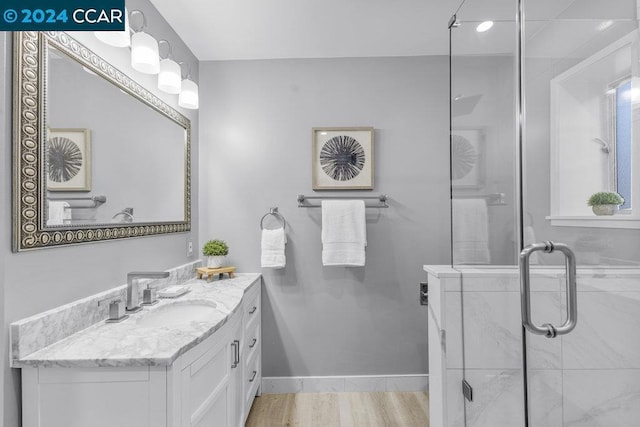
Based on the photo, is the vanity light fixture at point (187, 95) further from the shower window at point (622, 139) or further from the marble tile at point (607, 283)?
the marble tile at point (607, 283)

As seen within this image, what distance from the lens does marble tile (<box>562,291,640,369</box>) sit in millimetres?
870

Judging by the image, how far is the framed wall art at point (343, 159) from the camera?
7.57 feet

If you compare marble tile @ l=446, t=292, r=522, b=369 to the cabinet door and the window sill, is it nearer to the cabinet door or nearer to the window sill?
the window sill

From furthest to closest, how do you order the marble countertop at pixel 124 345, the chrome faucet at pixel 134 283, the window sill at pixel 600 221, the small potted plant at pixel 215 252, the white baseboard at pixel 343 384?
1. the white baseboard at pixel 343 384
2. the small potted plant at pixel 215 252
3. the chrome faucet at pixel 134 283
4. the marble countertop at pixel 124 345
5. the window sill at pixel 600 221

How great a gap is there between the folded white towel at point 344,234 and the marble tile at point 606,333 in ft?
4.33

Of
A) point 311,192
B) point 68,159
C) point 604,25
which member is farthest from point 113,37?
point 604,25

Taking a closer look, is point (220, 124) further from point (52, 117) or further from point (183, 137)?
point (52, 117)

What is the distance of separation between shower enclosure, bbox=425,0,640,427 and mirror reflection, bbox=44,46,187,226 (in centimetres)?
158

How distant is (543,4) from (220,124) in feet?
6.54

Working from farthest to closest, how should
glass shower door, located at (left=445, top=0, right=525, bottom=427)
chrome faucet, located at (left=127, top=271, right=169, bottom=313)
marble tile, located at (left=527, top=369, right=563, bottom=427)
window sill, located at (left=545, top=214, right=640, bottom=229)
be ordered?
chrome faucet, located at (left=127, top=271, right=169, bottom=313) < glass shower door, located at (left=445, top=0, right=525, bottom=427) < marble tile, located at (left=527, top=369, right=563, bottom=427) < window sill, located at (left=545, top=214, right=640, bottom=229)

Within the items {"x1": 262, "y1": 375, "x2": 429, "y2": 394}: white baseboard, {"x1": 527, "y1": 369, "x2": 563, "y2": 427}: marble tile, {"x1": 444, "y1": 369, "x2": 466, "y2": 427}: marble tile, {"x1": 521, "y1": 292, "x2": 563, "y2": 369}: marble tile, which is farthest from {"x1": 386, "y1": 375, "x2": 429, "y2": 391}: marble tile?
{"x1": 521, "y1": 292, "x2": 563, "y2": 369}: marble tile

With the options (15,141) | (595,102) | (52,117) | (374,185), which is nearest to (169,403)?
(15,141)

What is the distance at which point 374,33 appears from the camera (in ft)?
6.81

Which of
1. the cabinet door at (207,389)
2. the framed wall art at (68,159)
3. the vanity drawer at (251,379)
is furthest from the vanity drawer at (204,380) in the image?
the framed wall art at (68,159)
